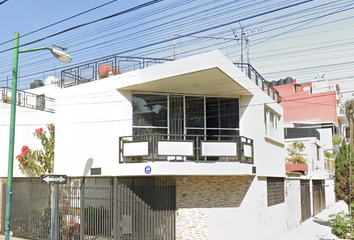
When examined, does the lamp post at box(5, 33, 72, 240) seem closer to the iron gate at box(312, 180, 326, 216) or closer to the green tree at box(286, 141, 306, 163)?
the green tree at box(286, 141, 306, 163)

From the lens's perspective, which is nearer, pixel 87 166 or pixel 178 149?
pixel 178 149

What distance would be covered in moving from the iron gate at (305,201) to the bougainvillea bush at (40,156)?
13697 mm

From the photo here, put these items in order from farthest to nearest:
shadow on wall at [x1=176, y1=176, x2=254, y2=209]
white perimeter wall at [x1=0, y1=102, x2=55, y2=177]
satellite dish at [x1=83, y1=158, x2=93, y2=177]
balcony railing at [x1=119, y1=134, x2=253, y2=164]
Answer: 1. white perimeter wall at [x1=0, y1=102, x2=55, y2=177]
2. satellite dish at [x1=83, y1=158, x2=93, y2=177]
3. shadow on wall at [x1=176, y1=176, x2=254, y2=209]
4. balcony railing at [x1=119, y1=134, x2=253, y2=164]

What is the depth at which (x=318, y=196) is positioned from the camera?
27.8 m

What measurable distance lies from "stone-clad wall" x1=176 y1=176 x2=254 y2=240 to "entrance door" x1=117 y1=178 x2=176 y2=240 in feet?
0.93

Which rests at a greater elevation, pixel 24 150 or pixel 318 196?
pixel 24 150

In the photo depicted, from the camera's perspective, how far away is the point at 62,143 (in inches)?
596

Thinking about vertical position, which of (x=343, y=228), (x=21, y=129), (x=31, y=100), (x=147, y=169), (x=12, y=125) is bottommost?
(x=343, y=228)

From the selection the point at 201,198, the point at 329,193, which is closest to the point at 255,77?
the point at 201,198

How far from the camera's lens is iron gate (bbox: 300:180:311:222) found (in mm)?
21962

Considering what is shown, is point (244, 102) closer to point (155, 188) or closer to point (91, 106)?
point (155, 188)

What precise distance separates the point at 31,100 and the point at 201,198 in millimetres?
10503

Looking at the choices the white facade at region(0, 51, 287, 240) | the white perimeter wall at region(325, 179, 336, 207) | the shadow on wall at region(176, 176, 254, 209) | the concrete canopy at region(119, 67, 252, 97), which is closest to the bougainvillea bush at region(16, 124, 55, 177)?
the white facade at region(0, 51, 287, 240)

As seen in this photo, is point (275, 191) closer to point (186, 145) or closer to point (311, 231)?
point (311, 231)
